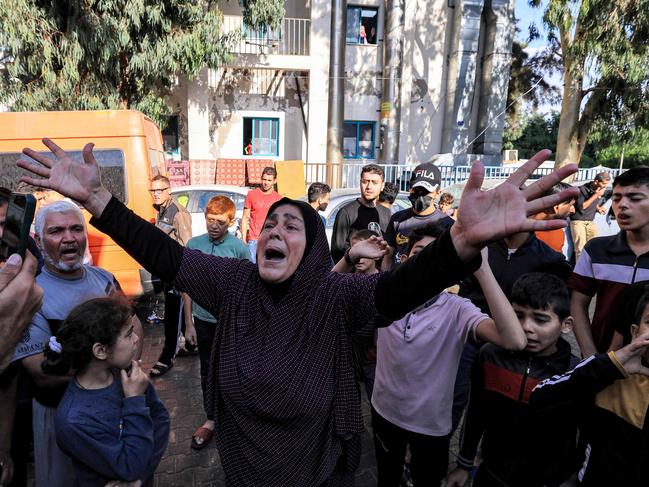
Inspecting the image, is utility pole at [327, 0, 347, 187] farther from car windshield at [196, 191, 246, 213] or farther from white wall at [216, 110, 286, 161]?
car windshield at [196, 191, 246, 213]

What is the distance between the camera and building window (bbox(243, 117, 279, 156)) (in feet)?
49.9

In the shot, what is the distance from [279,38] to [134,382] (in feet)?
47.8

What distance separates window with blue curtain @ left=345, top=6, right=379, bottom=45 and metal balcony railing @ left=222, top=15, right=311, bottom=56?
6.09 feet

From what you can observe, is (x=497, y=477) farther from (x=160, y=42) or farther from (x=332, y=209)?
(x=160, y=42)

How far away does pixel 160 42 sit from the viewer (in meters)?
9.95

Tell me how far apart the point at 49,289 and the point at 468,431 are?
2173 mm

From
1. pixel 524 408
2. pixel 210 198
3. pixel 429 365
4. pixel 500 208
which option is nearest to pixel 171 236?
pixel 210 198

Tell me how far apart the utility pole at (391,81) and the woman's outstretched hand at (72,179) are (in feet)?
47.2

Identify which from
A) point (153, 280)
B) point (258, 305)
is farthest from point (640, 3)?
point (258, 305)

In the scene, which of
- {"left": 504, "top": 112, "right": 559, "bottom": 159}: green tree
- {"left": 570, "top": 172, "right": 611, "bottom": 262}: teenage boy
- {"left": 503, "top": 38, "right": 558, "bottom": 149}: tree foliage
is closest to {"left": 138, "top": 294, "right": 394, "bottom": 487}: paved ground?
{"left": 570, "top": 172, "right": 611, "bottom": 262}: teenage boy

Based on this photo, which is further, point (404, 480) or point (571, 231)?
point (571, 231)

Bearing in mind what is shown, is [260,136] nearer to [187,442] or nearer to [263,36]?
[263,36]

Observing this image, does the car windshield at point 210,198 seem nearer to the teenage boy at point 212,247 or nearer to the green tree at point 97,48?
the teenage boy at point 212,247

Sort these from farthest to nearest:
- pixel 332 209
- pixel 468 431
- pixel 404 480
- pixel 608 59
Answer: pixel 608 59, pixel 332 209, pixel 404 480, pixel 468 431
